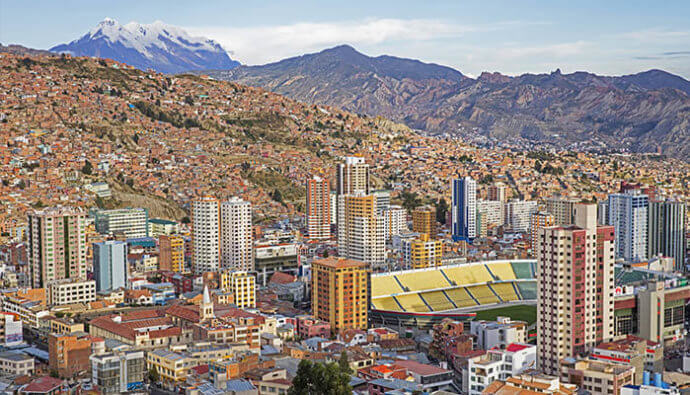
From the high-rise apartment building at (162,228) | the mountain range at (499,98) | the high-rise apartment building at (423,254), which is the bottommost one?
the high-rise apartment building at (423,254)

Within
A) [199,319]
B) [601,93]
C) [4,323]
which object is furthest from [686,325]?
[601,93]

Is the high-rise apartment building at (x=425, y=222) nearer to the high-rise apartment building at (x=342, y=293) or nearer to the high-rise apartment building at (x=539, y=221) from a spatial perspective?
the high-rise apartment building at (x=539, y=221)

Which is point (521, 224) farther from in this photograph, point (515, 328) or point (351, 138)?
point (515, 328)

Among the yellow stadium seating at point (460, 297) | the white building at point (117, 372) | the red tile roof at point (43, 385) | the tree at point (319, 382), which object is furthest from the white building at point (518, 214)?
the red tile roof at point (43, 385)

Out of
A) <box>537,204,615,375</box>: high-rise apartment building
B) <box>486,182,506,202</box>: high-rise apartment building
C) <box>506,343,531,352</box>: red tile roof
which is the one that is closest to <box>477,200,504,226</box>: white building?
<box>486,182,506,202</box>: high-rise apartment building

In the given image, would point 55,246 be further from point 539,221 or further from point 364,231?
point 539,221

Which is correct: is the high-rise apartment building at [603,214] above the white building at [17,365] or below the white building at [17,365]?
above
